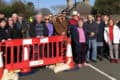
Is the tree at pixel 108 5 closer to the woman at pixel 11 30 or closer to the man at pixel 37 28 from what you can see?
the man at pixel 37 28

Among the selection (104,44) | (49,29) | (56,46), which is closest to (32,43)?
(56,46)

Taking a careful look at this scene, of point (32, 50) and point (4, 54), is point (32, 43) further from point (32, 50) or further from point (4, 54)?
point (4, 54)

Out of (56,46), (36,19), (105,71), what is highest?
(36,19)

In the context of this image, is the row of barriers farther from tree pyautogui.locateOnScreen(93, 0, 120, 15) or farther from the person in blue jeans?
tree pyautogui.locateOnScreen(93, 0, 120, 15)

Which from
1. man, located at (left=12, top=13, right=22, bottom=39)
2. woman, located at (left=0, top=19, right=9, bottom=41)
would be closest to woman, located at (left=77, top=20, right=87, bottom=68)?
man, located at (left=12, top=13, right=22, bottom=39)

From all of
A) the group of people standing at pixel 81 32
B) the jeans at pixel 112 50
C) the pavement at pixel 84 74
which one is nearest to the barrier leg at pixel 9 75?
the pavement at pixel 84 74

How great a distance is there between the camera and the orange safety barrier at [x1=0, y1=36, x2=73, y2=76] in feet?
41.9

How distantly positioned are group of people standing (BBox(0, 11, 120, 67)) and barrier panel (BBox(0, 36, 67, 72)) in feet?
2.00

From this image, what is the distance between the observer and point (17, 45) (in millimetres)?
12969

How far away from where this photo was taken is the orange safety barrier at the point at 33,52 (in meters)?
12.8

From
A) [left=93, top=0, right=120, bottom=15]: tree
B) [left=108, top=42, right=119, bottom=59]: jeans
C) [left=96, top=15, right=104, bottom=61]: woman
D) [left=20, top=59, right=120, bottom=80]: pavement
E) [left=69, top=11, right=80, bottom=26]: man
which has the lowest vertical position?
[left=20, top=59, right=120, bottom=80]: pavement

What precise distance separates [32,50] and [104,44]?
182 inches

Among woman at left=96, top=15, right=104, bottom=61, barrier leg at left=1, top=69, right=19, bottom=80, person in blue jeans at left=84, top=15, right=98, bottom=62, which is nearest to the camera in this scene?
barrier leg at left=1, top=69, right=19, bottom=80

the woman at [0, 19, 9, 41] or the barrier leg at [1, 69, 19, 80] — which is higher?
the woman at [0, 19, 9, 41]
